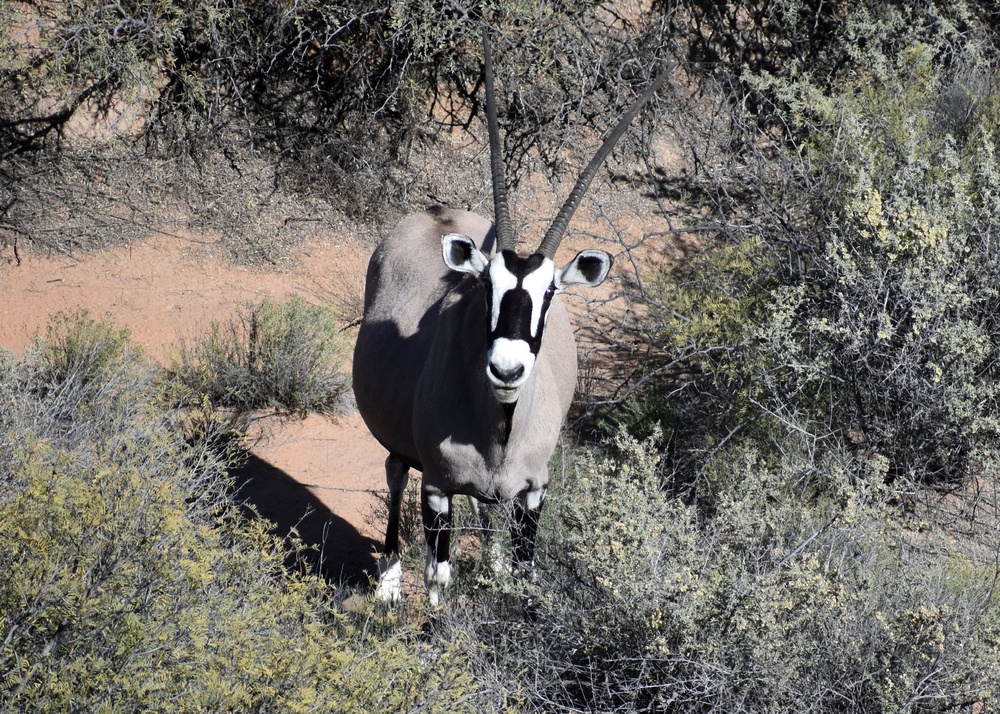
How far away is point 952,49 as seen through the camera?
855cm

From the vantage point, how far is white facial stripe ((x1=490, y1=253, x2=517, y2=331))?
379cm

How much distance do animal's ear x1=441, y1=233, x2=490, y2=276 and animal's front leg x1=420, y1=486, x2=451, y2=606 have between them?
1.15 meters

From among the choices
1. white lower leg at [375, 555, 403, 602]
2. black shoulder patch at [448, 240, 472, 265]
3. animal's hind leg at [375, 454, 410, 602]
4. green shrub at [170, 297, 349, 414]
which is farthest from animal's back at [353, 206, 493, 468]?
green shrub at [170, 297, 349, 414]

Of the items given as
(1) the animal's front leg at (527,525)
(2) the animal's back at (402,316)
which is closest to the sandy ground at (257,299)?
(2) the animal's back at (402,316)

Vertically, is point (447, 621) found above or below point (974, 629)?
below

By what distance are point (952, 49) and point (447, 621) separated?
24.9 feet

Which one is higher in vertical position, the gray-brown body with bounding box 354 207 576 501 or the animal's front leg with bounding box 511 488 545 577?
the gray-brown body with bounding box 354 207 576 501

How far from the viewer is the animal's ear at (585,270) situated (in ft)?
13.5

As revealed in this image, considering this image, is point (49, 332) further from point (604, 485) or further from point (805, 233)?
point (805, 233)

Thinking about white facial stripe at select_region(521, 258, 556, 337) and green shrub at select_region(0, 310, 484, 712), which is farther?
white facial stripe at select_region(521, 258, 556, 337)

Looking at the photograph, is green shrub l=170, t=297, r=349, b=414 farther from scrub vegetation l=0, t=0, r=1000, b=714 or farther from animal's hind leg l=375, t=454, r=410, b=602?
animal's hind leg l=375, t=454, r=410, b=602

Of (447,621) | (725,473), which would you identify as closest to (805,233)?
(725,473)

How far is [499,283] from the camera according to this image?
150 inches

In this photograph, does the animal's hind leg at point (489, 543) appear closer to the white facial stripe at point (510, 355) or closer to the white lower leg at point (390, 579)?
the white lower leg at point (390, 579)
